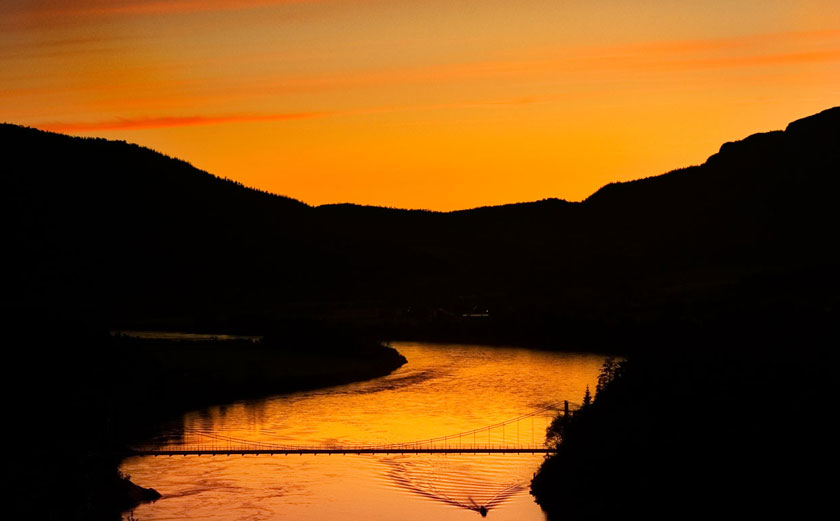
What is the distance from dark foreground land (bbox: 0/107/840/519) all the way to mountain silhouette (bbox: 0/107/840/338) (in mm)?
276

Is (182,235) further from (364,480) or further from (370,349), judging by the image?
(364,480)

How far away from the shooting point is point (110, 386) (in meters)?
62.2

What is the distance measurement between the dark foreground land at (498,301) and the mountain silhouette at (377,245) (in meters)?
0.28

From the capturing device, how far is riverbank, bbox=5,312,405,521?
127 ft

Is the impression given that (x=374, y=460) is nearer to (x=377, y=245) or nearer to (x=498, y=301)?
(x=498, y=301)

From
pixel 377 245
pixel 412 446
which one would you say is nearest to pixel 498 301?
pixel 377 245

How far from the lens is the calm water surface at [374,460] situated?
39281mm

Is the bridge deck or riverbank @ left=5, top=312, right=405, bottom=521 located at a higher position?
riverbank @ left=5, top=312, right=405, bottom=521

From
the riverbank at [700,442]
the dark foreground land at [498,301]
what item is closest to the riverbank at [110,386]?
the dark foreground land at [498,301]

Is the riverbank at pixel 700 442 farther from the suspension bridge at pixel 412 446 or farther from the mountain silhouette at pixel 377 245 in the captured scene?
the mountain silhouette at pixel 377 245

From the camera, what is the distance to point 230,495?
134 feet

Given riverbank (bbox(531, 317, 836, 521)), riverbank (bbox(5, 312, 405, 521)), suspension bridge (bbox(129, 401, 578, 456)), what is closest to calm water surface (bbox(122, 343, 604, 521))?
suspension bridge (bbox(129, 401, 578, 456))

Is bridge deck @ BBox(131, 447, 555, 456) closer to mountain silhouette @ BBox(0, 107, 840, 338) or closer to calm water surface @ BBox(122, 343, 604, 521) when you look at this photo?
calm water surface @ BBox(122, 343, 604, 521)

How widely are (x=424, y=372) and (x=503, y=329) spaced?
1026 inches
